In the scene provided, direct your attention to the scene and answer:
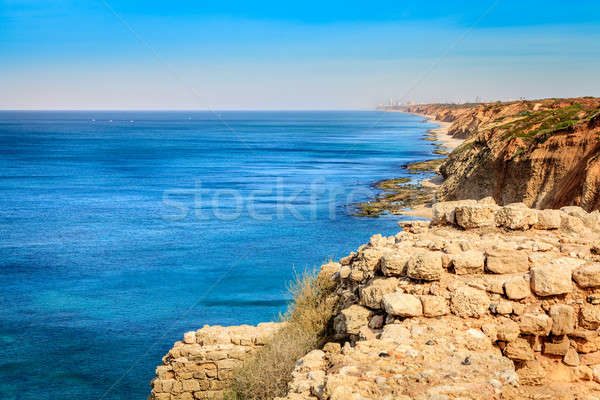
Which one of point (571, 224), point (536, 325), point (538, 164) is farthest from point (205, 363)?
point (538, 164)

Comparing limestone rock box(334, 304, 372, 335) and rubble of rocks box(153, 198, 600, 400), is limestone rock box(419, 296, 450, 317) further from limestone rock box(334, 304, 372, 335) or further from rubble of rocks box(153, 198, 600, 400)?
limestone rock box(334, 304, 372, 335)

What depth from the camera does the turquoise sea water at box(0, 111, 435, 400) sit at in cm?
1872

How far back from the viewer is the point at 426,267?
26.8ft

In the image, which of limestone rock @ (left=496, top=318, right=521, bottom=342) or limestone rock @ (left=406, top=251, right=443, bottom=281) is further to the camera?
limestone rock @ (left=406, top=251, right=443, bottom=281)

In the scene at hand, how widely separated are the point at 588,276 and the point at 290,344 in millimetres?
5077

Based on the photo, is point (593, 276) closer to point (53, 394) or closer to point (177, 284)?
point (53, 394)

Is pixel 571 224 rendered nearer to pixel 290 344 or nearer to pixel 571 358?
pixel 571 358

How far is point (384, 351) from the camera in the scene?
278 inches

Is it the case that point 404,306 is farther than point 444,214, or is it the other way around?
point 444,214

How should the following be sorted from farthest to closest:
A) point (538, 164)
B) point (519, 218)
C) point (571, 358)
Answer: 1. point (538, 164)
2. point (519, 218)
3. point (571, 358)

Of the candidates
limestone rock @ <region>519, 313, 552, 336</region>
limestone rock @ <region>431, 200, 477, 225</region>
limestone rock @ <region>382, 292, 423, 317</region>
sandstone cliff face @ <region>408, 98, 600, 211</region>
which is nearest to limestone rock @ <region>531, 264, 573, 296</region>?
limestone rock @ <region>519, 313, 552, 336</region>

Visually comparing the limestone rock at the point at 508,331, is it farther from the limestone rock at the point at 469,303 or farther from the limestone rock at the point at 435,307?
the limestone rock at the point at 435,307

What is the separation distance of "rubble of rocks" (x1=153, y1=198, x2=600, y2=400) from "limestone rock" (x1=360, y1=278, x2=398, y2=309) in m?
0.02

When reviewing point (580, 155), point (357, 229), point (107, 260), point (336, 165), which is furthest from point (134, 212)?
point (336, 165)
